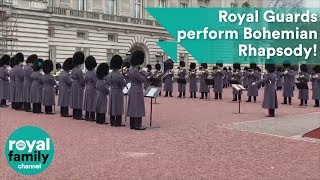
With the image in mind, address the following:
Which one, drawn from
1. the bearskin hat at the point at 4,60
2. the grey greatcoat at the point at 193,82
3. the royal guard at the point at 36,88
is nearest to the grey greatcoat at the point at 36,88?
the royal guard at the point at 36,88

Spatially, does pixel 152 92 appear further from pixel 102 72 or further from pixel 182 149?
pixel 182 149

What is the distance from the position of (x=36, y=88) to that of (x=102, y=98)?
11.0ft

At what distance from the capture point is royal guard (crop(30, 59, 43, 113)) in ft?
49.9

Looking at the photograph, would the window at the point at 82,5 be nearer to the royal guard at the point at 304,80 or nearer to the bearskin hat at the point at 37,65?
the royal guard at the point at 304,80

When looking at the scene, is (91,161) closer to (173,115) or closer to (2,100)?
(173,115)

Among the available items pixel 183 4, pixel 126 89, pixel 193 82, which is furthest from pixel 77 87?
pixel 183 4

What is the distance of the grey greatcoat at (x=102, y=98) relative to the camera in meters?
12.8

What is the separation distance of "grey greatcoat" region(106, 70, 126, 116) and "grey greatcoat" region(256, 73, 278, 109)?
4970mm

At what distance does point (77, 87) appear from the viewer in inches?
555

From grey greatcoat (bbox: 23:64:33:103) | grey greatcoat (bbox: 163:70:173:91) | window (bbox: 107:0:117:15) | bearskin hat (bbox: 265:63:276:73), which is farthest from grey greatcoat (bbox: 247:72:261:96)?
window (bbox: 107:0:117:15)

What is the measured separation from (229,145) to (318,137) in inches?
92.1

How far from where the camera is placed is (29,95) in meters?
15.7

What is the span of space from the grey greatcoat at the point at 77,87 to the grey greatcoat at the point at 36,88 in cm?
157

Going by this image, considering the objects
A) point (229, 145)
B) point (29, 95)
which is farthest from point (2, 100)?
point (229, 145)
